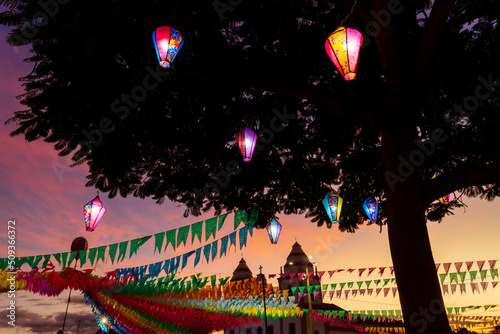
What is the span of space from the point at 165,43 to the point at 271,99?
10.8ft

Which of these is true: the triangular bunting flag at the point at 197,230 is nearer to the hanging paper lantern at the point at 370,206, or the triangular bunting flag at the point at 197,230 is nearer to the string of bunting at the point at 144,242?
the string of bunting at the point at 144,242

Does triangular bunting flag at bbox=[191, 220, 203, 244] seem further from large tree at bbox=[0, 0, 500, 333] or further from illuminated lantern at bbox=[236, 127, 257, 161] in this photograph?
illuminated lantern at bbox=[236, 127, 257, 161]

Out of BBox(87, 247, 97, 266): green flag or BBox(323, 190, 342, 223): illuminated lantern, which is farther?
BBox(323, 190, 342, 223): illuminated lantern

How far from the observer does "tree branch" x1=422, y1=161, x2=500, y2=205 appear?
468cm

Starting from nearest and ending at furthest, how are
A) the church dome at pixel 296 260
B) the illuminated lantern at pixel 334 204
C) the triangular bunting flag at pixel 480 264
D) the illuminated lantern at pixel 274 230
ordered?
the illuminated lantern at pixel 334 204, the illuminated lantern at pixel 274 230, the triangular bunting flag at pixel 480 264, the church dome at pixel 296 260

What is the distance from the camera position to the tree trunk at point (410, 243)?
13.5 feet

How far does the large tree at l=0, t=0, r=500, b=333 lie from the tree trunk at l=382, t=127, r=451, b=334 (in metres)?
0.02

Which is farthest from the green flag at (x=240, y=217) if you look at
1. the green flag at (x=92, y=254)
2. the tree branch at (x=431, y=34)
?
the tree branch at (x=431, y=34)

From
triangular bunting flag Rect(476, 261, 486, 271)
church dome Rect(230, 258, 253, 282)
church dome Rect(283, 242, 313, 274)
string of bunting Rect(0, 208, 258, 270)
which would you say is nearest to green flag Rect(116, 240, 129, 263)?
string of bunting Rect(0, 208, 258, 270)

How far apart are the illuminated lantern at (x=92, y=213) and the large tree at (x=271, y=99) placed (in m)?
0.52

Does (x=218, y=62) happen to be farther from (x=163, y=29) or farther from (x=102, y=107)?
(x=102, y=107)

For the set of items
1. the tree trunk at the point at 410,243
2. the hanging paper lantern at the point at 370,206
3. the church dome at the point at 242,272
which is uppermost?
the church dome at the point at 242,272

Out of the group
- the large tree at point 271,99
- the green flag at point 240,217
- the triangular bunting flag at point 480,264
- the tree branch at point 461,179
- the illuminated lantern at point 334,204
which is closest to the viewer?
the large tree at point 271,99

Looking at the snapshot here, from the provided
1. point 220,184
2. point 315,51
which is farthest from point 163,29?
point 220,184
